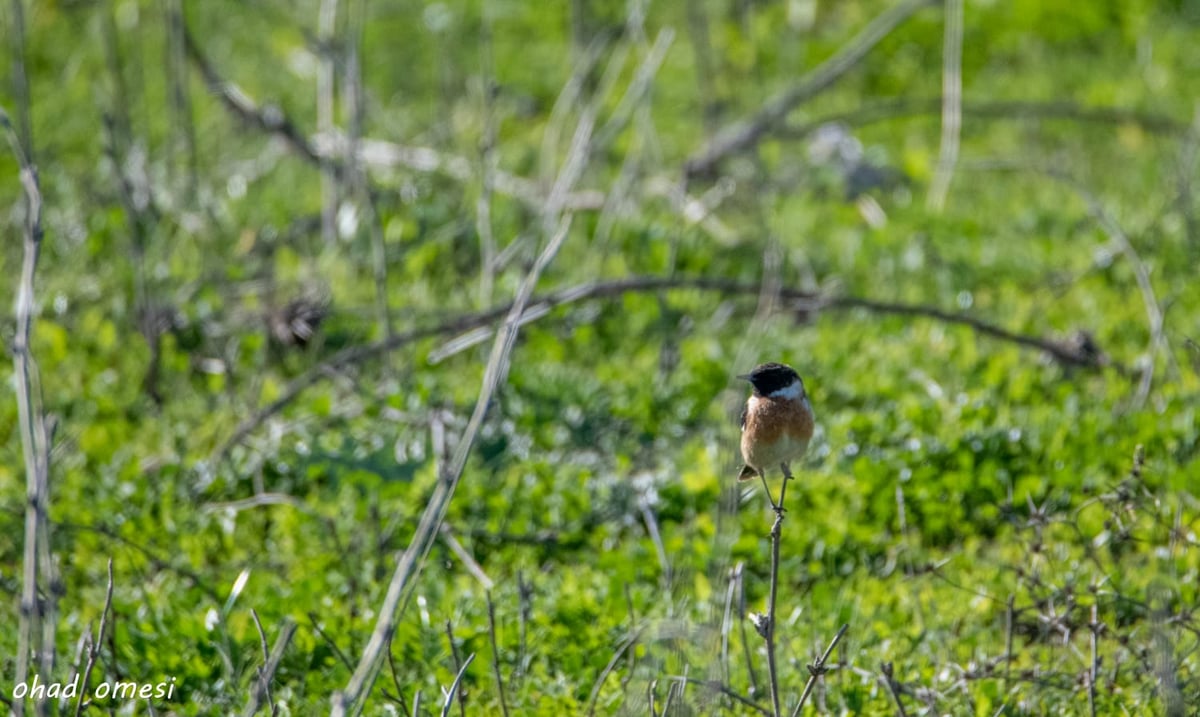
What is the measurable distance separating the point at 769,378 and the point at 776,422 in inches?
7.0

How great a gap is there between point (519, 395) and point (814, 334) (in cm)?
142

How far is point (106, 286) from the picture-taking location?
6.33 meters

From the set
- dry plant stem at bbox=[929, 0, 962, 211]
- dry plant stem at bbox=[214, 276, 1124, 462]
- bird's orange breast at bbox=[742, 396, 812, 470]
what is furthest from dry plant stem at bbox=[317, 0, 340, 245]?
bird's orange breast at bbox=[742, 396, 812, 470]

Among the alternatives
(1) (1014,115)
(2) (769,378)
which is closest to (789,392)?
(2) (769,378)

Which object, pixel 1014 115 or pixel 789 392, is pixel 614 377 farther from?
pixel 1014 115

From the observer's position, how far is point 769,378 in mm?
3752

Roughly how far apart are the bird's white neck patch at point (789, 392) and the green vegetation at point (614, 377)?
1.02 ft

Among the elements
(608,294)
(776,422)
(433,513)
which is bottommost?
(608,294)

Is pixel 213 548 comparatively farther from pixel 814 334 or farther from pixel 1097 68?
pixel 1097 68

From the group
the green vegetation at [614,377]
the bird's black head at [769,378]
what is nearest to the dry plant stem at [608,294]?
the green vegetation at [614,377]

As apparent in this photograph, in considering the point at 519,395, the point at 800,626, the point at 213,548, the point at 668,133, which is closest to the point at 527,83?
the point at 668,133

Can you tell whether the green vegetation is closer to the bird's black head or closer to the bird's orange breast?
the bird's orange breast

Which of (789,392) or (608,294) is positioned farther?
(608,294)

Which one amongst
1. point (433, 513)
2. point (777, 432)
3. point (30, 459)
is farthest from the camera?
point (777, 432)
